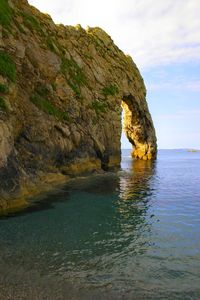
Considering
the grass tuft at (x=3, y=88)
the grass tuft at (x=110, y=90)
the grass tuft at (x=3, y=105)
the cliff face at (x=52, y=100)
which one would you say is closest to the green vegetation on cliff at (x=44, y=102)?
the cliff face at (x=52, y=100)

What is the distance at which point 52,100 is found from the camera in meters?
43.6

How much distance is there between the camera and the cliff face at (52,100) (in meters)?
30.7

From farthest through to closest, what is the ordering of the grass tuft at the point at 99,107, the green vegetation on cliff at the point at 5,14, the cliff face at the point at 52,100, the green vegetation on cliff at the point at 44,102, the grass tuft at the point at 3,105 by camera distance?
the grass tuft at the point at 99,107 < the green vegetation on cliff at the point at 44,102 < the green vegetation on cliff at the point at 5,14 < the cliff face at the point at 52,100 < the grass tuft at the point at 3,105

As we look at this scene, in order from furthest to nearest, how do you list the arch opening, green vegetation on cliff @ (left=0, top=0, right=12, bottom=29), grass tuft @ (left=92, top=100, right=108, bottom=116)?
the arch opening
grass tuft @ (left=92, top=100, right=108, bottom=116)
green vegetation on cliff @ (left=0, top=0, right=12, bottom=29)

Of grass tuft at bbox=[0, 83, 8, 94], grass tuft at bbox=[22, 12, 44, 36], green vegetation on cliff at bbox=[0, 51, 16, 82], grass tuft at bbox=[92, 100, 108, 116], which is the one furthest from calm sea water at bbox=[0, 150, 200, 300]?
grass tuft at bbox=[92, 100, 108, 116]

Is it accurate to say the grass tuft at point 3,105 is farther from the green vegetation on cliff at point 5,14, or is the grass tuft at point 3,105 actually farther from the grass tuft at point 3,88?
the green vegetation on cliff at point 5,14

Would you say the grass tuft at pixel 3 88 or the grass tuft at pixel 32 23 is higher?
the grass tuft at pixel 32 23

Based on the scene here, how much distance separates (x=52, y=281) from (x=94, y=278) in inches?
73.0

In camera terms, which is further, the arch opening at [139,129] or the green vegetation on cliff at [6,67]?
the arch opening at [139,129]

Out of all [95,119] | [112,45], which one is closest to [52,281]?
[95,119]

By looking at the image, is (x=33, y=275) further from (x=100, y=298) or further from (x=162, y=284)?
(x=162, y=284)

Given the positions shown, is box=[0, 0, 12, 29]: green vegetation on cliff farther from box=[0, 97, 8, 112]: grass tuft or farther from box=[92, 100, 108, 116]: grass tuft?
box=[92, 100, 108, 116]: grass tuft

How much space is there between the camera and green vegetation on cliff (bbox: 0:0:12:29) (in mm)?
37059

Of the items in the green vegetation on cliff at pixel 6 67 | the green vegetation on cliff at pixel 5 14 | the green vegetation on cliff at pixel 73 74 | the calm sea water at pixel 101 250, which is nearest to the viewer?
the calm sea water at pixel 101 250
